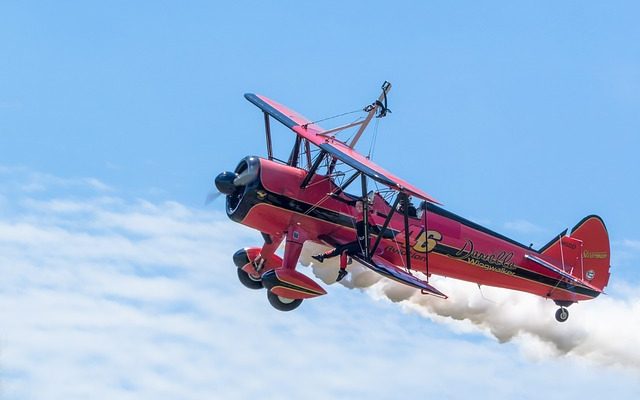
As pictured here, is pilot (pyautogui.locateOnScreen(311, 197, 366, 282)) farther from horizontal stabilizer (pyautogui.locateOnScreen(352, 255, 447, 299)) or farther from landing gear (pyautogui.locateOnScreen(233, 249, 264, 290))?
landing gear (pyautogui.locateOnScreen(233, 249, 264, 290))

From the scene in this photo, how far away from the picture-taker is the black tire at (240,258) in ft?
107

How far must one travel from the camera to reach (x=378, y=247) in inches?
1275

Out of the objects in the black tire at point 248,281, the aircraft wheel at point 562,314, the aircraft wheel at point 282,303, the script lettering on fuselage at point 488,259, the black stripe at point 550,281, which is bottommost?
the aircraft wheel at point 282,303

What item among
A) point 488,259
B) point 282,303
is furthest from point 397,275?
point 488,259

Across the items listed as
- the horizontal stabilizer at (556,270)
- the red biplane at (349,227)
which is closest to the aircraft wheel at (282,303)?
the red biplane at (349,227)

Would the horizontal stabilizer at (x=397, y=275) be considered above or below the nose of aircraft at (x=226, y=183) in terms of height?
below

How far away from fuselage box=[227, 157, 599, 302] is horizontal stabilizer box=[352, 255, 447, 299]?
720 mm

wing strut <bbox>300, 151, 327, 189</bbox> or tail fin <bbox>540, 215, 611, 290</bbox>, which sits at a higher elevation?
tail fin <bbox>540, 215, 611, 290</bbox>

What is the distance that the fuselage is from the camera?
31.2 m

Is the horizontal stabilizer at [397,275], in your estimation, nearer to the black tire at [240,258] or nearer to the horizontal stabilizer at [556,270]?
the black tire at [240,258]

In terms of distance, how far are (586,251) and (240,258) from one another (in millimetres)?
9429

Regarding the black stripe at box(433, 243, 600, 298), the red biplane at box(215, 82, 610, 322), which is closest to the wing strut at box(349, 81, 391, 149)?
the red biplane at box(215, 82, 610, 322)

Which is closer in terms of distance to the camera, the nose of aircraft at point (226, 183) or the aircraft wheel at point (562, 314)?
the nose of aircraft at point (226, 183)

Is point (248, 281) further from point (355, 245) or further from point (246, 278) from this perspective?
point (355, 245)
